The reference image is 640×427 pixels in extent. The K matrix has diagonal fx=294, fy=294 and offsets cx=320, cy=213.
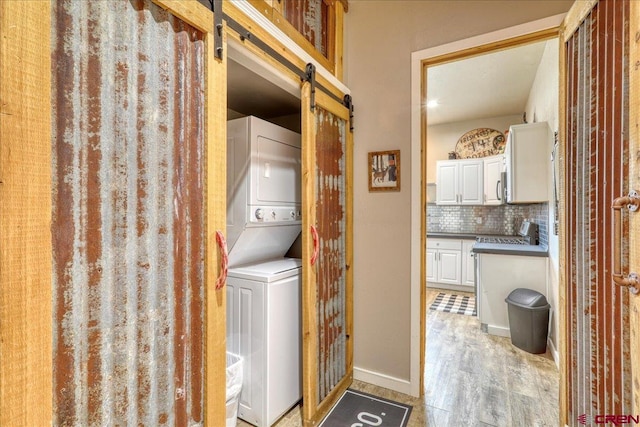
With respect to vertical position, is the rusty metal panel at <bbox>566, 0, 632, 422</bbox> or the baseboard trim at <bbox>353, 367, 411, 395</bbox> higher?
the rusty metal panel at <bbox>566, 0, 632, 422</bbox>

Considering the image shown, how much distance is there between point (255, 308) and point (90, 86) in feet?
4.41

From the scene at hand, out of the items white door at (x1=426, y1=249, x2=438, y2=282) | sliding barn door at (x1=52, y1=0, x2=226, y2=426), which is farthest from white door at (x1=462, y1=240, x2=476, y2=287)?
sliding barn door at (x1=52, y1=0, x2=226, y2=426)

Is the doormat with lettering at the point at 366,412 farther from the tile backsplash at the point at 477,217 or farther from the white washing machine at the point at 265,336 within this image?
the tile backsplash at the point at 477,217

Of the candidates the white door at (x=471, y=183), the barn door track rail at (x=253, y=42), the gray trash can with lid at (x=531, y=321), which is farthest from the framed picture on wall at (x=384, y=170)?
the white door at (x=471, y=183)

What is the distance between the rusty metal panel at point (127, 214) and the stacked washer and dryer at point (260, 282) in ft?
2.22

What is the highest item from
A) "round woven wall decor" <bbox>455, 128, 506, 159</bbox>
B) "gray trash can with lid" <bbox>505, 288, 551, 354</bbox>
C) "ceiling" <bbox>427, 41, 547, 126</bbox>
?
"ceiling" <bbox>427, 41, 547, 126</bbox>

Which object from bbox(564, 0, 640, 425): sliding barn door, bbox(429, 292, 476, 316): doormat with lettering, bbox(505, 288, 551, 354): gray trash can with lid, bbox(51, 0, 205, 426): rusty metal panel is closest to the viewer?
bbox(51, 0, 205, 426): rusty metal panel

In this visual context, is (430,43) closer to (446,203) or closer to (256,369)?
(256,369)

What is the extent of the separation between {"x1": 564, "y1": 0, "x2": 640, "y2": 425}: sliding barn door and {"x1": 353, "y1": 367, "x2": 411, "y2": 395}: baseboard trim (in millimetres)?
920

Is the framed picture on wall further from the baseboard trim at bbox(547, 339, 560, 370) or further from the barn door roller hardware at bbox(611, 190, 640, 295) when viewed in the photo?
Answer: the baseboard trim at bbox(547, 339, 560, 370)

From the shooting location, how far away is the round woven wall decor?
A: 197 inches

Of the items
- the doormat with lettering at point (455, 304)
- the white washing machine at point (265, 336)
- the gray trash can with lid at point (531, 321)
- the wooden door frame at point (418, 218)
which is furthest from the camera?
the doormat with lettering at point (455, 304)

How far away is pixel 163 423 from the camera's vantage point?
959 millimetres

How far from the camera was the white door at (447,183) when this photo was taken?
5.13 m
